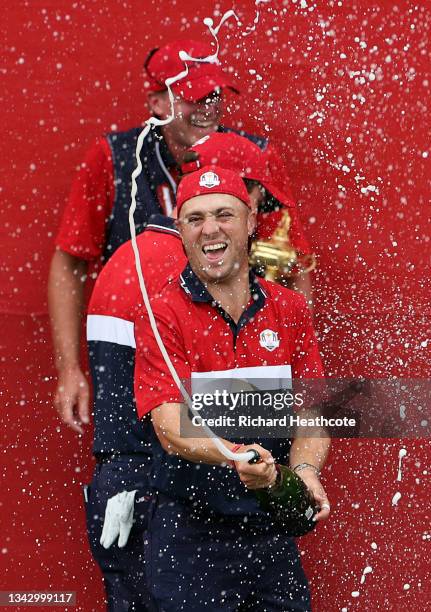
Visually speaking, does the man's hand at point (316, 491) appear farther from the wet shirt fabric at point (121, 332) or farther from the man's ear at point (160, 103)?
the man's ear at point (160, 103)

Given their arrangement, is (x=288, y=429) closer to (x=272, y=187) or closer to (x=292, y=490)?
(x=292, y=490)

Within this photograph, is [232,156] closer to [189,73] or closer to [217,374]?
[189,73]

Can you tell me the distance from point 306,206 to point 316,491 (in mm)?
977

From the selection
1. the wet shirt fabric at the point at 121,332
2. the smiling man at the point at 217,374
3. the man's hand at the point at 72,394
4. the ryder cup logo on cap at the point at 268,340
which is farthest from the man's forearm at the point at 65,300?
the ryder cup logo on cap at the point at 268,340

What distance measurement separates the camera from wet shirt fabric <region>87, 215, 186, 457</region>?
284 cm

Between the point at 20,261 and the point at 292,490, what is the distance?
1.16 m

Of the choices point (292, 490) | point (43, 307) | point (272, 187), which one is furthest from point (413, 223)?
point (292, 490)

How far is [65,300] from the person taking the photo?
3.18 metres

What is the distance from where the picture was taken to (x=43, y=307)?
3303 mm

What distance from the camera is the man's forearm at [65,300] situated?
3.16 metres

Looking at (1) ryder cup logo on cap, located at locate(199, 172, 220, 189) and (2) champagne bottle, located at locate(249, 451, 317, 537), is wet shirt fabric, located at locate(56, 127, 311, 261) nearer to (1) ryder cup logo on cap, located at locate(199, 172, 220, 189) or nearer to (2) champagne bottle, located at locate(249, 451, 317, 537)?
(1) ryder cup logo on cap, located at locate(199, 172, 220, 189)

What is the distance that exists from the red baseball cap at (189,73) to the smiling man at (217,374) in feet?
1.61

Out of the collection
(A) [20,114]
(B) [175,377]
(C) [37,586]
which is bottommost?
(C) [37,586]

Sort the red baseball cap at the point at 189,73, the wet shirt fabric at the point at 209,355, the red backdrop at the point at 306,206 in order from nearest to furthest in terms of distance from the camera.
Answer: the wet shirt fabric at the point at 209,355
the red baseball cap at the point at 189,73
the red backdrop at the point at 306,206
